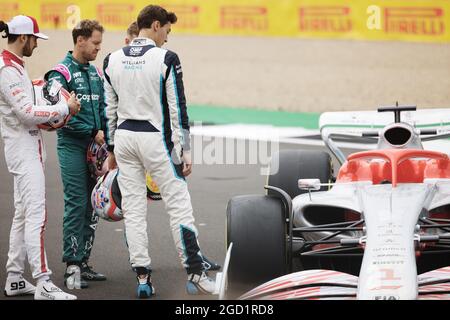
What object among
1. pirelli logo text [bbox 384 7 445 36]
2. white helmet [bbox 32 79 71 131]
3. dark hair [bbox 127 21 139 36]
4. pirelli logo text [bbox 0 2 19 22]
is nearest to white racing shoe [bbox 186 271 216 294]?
white helmet [bbox 32 79 71 131]

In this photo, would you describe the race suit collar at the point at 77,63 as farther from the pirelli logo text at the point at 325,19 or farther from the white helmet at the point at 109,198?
the pirelli logo text at the point at 325,19

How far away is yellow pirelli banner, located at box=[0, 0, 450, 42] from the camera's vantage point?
649 inches

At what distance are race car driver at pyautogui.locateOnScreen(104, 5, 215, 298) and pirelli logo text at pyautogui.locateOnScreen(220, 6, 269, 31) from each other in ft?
37.1

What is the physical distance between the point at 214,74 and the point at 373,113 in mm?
11121

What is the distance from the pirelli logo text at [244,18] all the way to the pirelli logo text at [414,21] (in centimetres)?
233

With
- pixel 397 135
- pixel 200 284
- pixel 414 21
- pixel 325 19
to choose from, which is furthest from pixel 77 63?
pixel 325 19

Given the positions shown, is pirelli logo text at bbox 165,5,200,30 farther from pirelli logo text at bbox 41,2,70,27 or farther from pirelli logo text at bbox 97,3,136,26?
pirelli logo text at bbox 41,2,70,27

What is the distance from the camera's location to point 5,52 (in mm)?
6844

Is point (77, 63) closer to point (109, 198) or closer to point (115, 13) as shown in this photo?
point (109, 198)

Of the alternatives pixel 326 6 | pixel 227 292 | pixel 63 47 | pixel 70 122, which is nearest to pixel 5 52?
pixel 70 122

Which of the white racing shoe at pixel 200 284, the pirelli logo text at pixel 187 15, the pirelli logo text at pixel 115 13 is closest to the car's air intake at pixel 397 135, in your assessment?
the white racing shoe at pixel 200 284

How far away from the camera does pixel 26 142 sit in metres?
6.80

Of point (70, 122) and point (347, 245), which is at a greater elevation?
point (70, 122)
